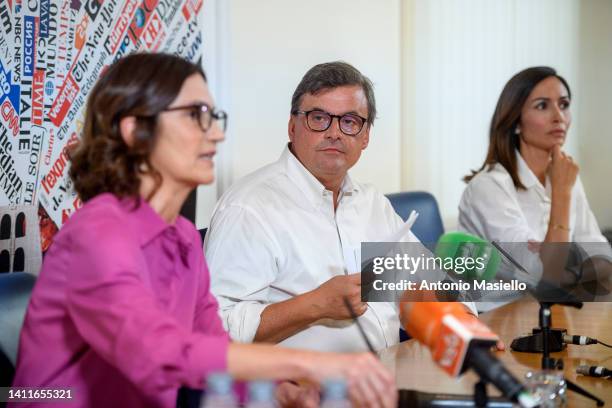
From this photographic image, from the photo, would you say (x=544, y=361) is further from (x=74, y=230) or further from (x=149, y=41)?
(x=149, y=41)

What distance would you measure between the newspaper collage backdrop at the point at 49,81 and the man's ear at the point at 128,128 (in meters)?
0.78

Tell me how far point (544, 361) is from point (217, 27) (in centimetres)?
175

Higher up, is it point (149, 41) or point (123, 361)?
point (149, 41)

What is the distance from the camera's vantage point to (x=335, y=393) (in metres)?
1.07

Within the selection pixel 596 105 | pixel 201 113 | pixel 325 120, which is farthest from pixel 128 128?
pixel 596 105

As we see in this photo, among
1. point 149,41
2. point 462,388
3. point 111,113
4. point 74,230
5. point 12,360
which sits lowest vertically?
point 462,388

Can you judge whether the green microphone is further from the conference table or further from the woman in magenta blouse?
the woman in magenta blouse

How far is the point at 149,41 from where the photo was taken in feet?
8.59

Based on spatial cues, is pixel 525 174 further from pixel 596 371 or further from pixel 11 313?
pixel 11 313

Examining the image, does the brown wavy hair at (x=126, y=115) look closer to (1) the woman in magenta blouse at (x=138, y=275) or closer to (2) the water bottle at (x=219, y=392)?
(1) the woman in magenta blouse at (x=138, y=275)

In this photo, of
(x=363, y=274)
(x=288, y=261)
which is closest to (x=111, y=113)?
(x=363, y=274)

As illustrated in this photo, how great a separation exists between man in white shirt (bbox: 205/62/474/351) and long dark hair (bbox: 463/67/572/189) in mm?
1056

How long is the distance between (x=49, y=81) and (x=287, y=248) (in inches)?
31.6

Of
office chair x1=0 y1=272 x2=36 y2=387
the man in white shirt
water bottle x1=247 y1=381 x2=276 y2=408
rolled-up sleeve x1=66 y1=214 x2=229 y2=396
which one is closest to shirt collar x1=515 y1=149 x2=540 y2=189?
the man in white shirt
